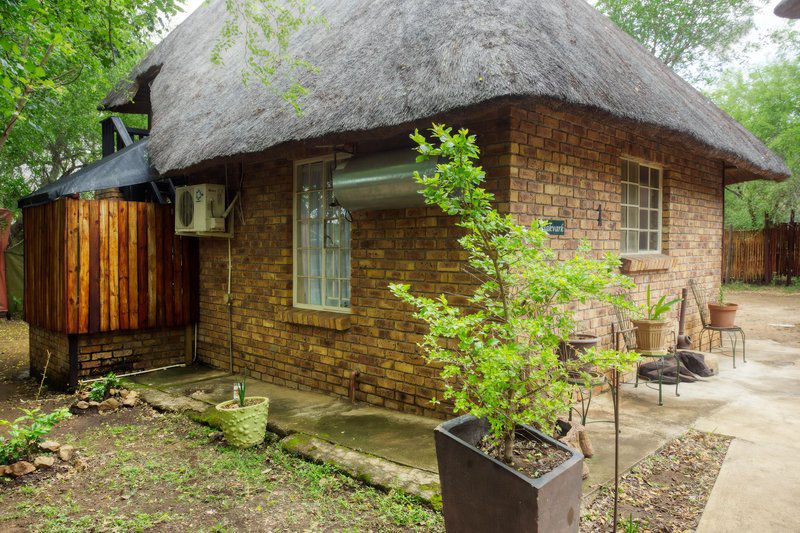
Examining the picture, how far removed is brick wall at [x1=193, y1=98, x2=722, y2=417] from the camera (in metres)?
4.06

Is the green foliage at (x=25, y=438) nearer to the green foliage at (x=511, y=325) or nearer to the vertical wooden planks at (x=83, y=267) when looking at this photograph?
the vertical wooden planks at (x=83, y=267)

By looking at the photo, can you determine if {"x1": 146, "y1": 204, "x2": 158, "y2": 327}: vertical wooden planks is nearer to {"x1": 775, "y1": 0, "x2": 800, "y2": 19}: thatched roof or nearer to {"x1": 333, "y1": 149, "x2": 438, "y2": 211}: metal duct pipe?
{"x1": 333, "y1": 149, "x2": 438, "y2": 211}: metal duct pipe

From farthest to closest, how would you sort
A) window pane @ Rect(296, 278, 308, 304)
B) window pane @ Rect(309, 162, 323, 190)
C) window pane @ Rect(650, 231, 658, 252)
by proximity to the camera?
window pane @ Rect(650, 231, 658, 252), window pane @ Rect(296, 278, 308, 304), window pane @ Rect(309, 162, 323, 190)

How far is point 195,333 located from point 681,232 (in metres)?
6.48

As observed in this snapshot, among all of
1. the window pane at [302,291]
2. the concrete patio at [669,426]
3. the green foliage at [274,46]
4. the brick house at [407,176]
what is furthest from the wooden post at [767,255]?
the window pane at [302,291]

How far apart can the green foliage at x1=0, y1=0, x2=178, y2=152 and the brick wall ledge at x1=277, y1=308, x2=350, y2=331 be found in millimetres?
3198

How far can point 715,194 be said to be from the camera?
7.23m

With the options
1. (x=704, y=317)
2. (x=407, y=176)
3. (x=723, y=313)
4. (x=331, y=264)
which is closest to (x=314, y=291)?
(x=331, y=264)

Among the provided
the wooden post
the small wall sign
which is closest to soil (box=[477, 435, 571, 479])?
the small wall sign

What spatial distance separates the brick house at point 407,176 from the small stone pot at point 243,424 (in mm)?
1064

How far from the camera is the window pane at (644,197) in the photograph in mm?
5891

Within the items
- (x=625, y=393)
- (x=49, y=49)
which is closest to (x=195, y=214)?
(x=49, y=49)

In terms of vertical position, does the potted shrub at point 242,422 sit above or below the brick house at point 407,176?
below

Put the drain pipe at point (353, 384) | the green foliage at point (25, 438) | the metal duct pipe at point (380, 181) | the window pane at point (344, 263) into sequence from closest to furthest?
the green foliage at point (25, 438)
the metal duct pipe at point (380, 181)
the drain pipe at point (353, 384)
the window pane at point (344, 263)
